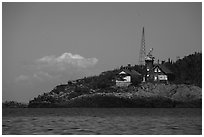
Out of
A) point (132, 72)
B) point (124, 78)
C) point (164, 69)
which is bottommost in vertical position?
point (124, 78)

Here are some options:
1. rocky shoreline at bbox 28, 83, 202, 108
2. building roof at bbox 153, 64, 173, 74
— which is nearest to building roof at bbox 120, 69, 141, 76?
building roof at bbox 153, 64, 173, 74

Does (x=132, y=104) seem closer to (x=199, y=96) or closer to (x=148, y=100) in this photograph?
(x=148, y=100)

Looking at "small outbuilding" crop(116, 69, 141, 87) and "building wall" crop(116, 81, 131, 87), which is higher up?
"small outbuilding" crop(116, 69, 141, 87)

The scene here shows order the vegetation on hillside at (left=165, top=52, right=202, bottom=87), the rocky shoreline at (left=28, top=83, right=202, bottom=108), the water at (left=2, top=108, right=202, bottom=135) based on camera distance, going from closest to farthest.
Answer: the water at (left=2, top=108, right=202, bottom=135)
the rocky shoreline at (left=28, top=83, right=202, bottom=108)
the vegetation on hillside at (left=165, top=52, right=202, bottom=87)

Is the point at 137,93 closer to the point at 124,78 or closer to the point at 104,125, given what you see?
the point at 124,78

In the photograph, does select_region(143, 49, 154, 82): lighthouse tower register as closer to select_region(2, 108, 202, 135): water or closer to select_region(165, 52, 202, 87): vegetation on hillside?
select_region(165, 52, 202, 87): vegetation on hillside

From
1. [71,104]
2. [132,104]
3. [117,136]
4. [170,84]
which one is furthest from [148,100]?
[117,136]

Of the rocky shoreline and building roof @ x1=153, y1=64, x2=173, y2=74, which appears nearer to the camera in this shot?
the rocky shoreline

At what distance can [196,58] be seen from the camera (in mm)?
73875

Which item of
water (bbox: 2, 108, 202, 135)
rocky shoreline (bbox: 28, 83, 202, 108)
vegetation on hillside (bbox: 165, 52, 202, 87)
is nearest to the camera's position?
water (bbox: 2, 108, 202, 135)

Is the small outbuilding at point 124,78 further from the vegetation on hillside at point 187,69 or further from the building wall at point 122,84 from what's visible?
the vegetation on hillside at point 187,69

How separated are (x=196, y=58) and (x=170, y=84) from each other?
8.91 m

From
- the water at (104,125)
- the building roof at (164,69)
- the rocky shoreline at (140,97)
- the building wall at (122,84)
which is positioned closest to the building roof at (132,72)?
the building wall at (122,84)

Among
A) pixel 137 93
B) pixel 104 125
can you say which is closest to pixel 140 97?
pixel 137 93
